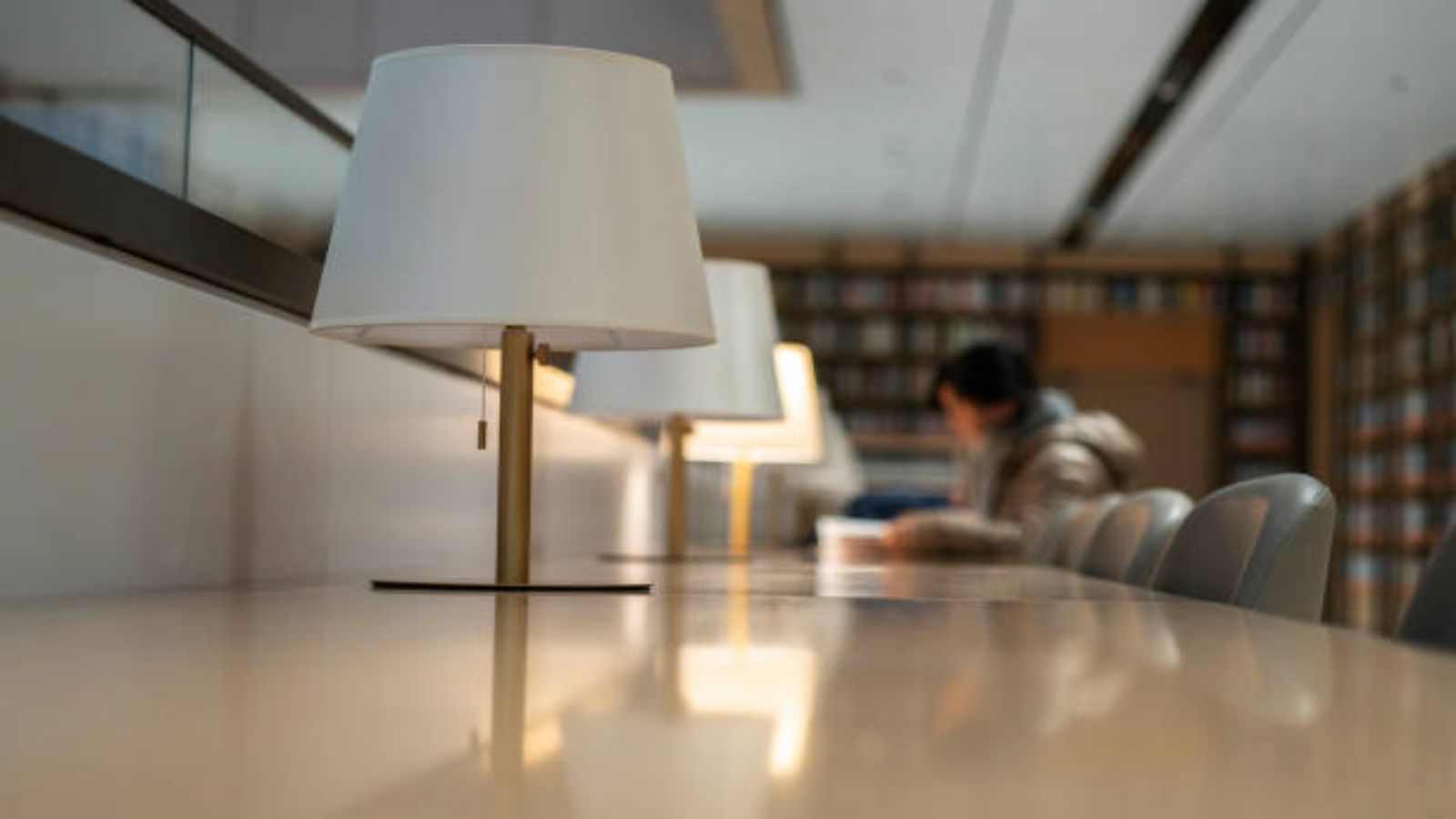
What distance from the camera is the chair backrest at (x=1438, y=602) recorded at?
1.19m

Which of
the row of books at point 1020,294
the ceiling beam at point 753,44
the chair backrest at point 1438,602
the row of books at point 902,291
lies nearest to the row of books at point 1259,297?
the row of books at point 1020,294

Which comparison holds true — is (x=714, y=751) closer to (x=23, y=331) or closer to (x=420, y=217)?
(x=23, y=331)

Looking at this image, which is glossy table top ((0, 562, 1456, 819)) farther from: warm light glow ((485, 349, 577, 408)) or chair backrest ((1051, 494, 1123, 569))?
warm light glow ((485, 349, 577, 408))

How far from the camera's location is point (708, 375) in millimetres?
2613

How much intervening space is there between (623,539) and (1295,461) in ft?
30.3

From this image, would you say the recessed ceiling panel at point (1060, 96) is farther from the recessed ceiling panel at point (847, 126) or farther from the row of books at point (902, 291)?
the row of books at point (902, 291)

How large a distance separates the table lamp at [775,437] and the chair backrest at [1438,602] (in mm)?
2463

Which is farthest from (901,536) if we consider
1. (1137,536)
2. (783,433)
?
(1137,536)

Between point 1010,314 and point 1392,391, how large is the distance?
2.61 meters

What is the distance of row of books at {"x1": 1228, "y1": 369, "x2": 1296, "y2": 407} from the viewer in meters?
12.4

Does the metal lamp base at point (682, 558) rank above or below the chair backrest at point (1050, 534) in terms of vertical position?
below

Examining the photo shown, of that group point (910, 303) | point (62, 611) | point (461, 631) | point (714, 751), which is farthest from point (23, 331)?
point (910, 303)

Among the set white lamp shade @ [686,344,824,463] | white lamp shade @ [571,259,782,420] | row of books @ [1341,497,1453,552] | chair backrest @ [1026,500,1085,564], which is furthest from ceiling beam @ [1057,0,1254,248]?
white lamp shade @ [571,259,782,420]

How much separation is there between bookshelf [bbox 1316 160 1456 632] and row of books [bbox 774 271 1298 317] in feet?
1.90
